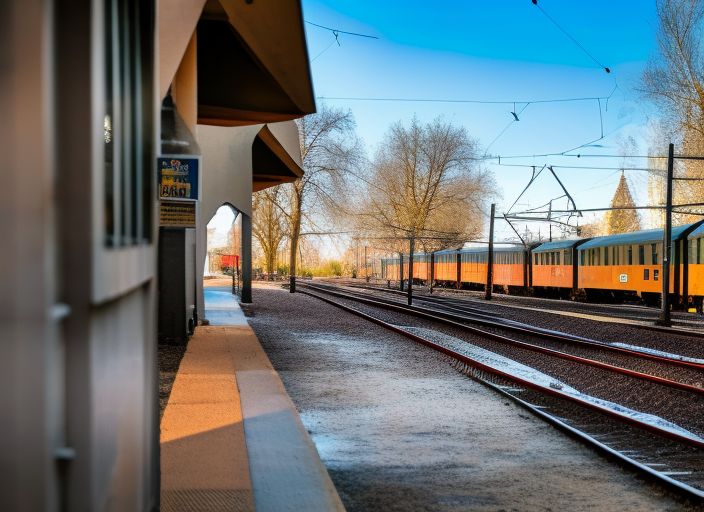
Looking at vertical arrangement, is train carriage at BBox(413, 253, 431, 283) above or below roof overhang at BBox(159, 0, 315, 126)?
below

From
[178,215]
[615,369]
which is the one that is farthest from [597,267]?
[178,215]

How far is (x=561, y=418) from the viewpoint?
7.64m

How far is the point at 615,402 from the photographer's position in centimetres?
882

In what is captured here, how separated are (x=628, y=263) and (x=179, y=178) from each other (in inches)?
899

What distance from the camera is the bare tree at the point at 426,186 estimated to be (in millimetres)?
57188

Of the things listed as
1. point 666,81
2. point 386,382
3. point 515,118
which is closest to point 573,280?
point 666,81

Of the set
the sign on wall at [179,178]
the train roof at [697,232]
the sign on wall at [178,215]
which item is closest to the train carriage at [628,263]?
the train roof at [697,232]

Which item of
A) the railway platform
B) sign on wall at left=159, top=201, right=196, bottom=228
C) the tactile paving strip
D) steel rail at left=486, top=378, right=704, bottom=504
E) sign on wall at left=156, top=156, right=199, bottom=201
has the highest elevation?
sign on wall at left=156, top=156, right=199, bottom=201

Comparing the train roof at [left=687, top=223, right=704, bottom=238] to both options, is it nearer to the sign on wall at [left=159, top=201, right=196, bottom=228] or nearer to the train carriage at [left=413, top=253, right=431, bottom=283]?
the sign on wall at [left=159, top=201, right=196, bottom=228]

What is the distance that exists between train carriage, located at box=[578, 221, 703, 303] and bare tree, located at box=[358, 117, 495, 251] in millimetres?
23036

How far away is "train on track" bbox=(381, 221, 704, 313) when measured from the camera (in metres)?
25.3

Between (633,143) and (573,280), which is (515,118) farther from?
(633,143)

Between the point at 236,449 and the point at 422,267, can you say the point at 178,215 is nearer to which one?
the point at 236,449

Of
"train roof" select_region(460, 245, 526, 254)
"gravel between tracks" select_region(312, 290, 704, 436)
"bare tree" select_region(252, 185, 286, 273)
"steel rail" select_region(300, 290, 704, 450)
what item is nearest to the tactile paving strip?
"steel rail" select_region(300, 290, 704, 450)
